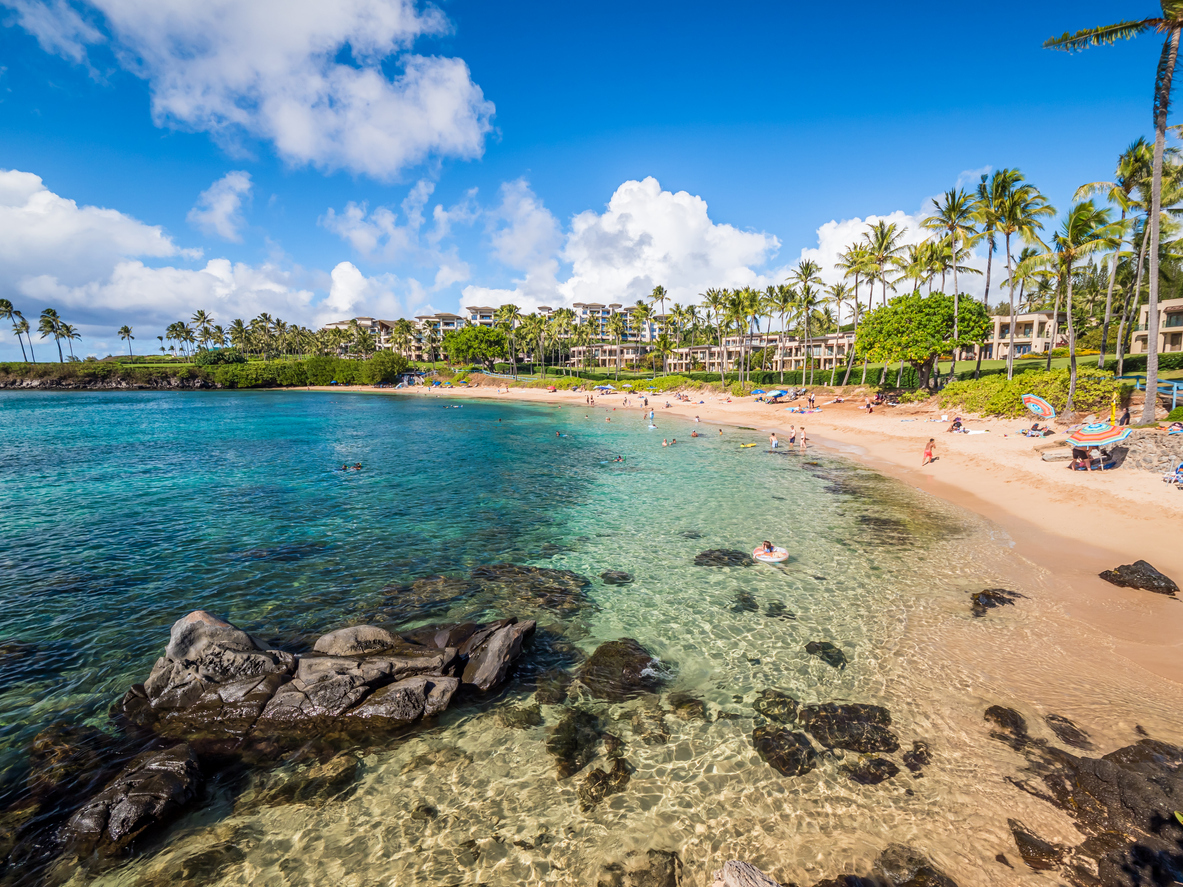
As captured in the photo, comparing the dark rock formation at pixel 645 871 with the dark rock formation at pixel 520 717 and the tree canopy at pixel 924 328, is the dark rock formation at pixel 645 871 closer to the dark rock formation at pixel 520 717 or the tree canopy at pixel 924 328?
the dark rock formation at pixel 520 717

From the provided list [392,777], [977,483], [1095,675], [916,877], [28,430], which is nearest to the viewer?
[916,877]

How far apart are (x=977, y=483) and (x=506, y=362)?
12842 centimetres

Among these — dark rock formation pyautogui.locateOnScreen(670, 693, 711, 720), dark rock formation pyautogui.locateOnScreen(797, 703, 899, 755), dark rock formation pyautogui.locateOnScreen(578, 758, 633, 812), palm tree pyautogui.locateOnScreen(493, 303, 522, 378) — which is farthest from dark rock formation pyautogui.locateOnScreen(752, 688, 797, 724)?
palm tree pyautogui.locateOnScreen(493, 303, 522, 378)

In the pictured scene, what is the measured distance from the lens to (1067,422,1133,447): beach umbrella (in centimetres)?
2416

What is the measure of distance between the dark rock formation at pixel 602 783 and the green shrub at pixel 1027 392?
4616 centimetres

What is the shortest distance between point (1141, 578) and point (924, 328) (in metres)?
45.7

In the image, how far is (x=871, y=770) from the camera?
8.17m

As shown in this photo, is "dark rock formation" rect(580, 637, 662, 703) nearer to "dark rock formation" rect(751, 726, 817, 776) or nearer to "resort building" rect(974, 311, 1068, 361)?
"dark rock formation" rect(751, 726, 817, 776)

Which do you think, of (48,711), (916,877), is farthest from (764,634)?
(48,711)

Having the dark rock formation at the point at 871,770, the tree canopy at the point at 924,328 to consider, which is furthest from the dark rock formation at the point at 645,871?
the tree canopy at the point at 924,328

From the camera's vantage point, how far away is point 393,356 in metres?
140

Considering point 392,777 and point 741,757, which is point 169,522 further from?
point 741,757

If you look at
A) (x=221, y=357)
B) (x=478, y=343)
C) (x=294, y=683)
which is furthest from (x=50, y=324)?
(x=294, y=683)

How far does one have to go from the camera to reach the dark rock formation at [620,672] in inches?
410
